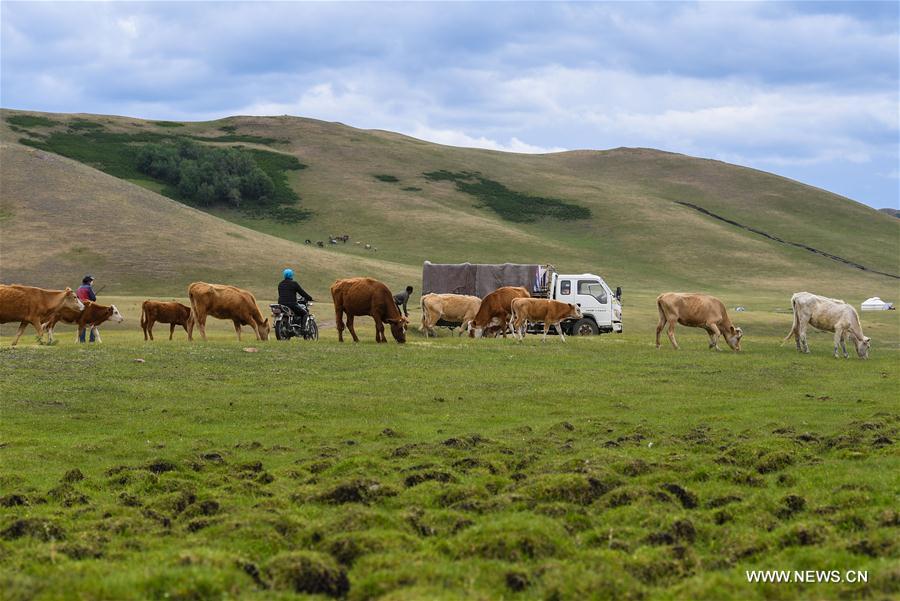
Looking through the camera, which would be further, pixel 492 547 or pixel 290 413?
pixel 290 413

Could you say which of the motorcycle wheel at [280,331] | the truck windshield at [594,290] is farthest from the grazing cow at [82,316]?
the truck windshield at [594,290]

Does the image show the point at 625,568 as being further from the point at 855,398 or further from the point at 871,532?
the point at 855,398

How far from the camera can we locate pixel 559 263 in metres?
88.4

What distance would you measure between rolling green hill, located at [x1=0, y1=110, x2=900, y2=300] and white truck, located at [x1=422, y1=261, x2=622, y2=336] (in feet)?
54.6

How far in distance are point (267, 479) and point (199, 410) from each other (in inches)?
237

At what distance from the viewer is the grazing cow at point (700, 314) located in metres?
33.2

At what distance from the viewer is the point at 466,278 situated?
48.4 metres

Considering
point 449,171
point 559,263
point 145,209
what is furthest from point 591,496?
point 449,171

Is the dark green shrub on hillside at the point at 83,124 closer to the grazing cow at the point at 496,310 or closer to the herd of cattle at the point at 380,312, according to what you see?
the herd of cattle at the point at 380,312

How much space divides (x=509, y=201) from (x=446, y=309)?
3262 inches

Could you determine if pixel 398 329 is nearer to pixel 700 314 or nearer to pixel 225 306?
pixel 225 306

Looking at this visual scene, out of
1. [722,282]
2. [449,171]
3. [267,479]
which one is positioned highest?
[449,171]

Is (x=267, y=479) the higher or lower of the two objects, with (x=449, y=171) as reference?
lower

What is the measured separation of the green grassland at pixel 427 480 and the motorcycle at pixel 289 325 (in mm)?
8405
